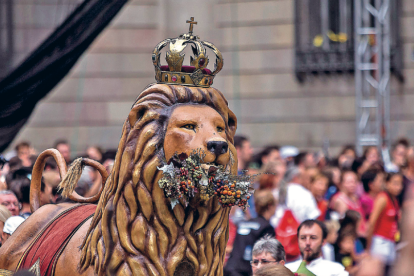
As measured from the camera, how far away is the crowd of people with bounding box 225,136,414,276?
547 cm

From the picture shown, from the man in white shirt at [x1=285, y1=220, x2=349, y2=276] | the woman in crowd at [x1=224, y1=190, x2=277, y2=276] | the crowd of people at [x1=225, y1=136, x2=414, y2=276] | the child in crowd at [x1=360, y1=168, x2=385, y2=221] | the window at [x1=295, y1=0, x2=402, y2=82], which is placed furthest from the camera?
the window at [x1=295, y1=0, x2=402, y2=82]

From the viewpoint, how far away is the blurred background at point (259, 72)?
14281mm

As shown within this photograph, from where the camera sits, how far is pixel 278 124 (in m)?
14.7

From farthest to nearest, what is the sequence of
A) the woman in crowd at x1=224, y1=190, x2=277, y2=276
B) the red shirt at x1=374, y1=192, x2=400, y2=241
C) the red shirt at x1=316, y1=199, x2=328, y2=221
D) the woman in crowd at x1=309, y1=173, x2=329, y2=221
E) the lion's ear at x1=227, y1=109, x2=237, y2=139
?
1. the woman in crowd at x1=309, y1=173, x2=329, y2=221
2. the red shirt at x1=316, y1=199, x2=328, y2=221
3. the red shirt at x1=374, y1=192, x2=400, y2=241
4. the woman in crowd at x1=224, y1=190, x2=277, y2=276
5. the lion's ear at x1=227, y1=109, x2=237, y2=139

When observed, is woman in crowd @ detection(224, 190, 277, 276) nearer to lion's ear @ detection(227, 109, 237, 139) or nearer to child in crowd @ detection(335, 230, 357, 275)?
child in crowd @ detection(335, 230, 357, 275)

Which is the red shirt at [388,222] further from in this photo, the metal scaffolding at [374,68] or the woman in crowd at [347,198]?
the metal scaffolding at [374,68]

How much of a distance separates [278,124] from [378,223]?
745cm

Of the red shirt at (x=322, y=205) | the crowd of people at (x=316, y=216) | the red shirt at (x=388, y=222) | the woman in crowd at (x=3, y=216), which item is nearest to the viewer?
the woman in crowd at (x=3, y=216)

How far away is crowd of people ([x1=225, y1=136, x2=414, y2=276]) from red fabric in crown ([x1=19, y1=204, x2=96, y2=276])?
1.29 meters

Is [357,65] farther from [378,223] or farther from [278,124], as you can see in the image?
[378,223]

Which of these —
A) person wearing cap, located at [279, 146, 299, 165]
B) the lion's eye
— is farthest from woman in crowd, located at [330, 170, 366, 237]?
the lion's eye

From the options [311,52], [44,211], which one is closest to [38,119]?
[311,52]

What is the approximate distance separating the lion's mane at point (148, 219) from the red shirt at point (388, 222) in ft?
13.0

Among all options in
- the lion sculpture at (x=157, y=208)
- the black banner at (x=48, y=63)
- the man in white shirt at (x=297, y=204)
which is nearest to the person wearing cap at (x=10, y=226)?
the black banner at (x=48, y=63)
